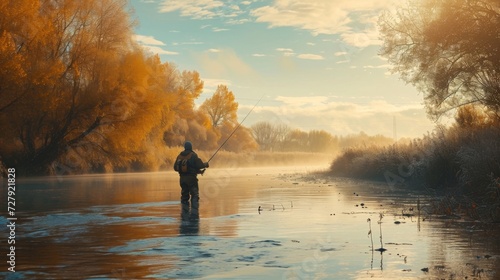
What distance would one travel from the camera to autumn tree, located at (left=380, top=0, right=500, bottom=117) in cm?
2384

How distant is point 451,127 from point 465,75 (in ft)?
7.26

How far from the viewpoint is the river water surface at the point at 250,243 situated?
890cm

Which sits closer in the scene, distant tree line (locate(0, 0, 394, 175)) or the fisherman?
the fisherman

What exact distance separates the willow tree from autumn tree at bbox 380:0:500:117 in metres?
22.5

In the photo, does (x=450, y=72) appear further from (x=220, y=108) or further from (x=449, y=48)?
(x=220, y=108)

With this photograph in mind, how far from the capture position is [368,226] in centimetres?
1422

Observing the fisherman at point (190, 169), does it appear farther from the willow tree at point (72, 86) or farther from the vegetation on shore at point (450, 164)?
the willow tree at point (72, 86)

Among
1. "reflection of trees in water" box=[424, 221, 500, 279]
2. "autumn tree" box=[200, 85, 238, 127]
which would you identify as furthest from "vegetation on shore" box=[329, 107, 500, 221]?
"autumn tree" box=[200, 85, 238, 127]

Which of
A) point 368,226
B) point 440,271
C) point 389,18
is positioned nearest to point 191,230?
point 368,226

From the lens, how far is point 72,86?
1775 inches

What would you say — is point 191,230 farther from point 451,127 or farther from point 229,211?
point 451,127

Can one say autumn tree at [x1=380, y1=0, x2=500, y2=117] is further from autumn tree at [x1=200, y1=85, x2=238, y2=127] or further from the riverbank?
autumn tree at [x1=200, y1=85, x2=238, y2=127]

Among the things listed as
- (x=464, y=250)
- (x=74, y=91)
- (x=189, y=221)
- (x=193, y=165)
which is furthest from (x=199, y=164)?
(x=74, y=91)

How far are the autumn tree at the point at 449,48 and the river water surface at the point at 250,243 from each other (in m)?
7.65
